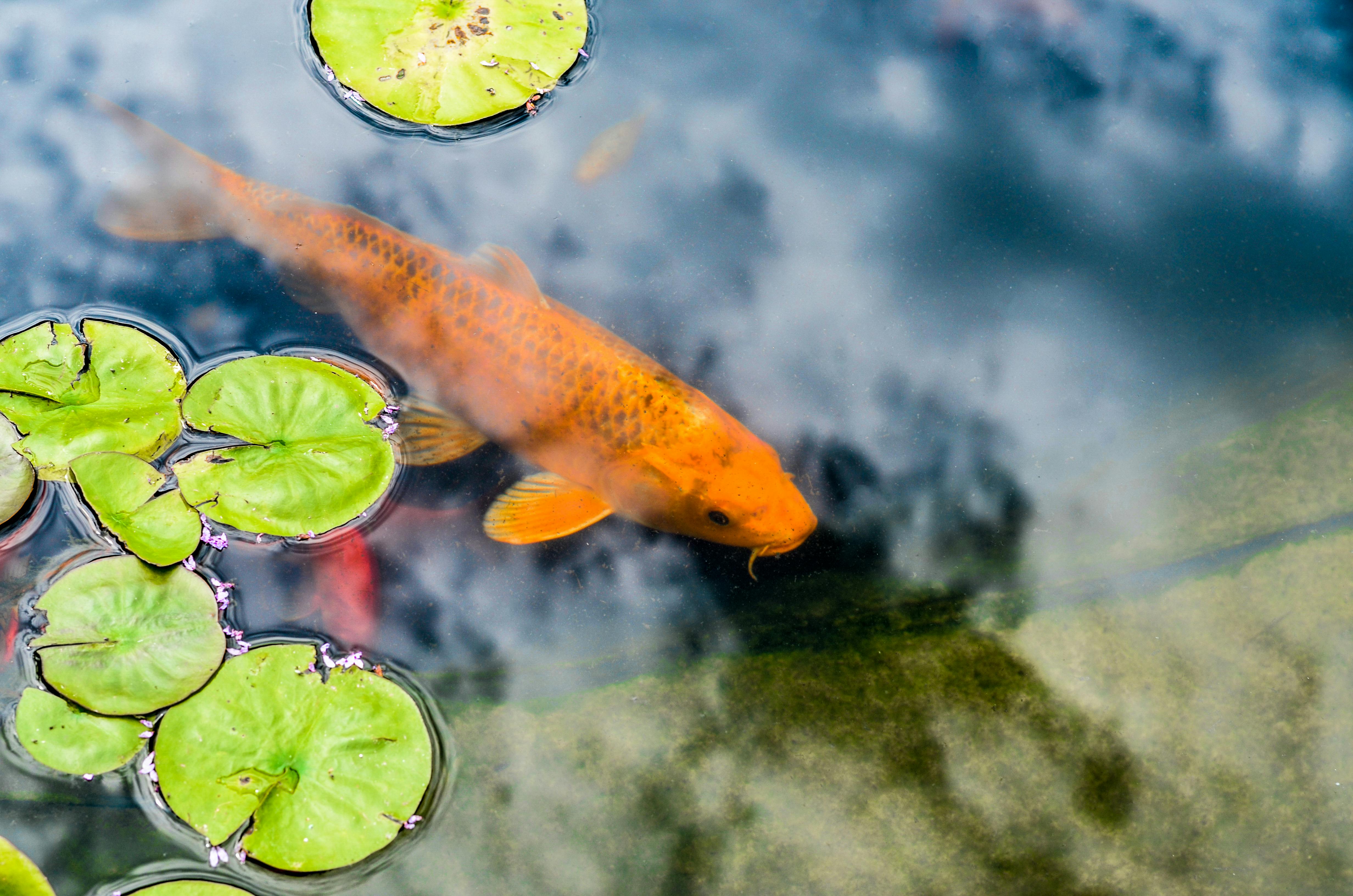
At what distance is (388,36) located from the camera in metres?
3.04

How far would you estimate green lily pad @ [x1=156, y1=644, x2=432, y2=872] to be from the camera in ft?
7.58

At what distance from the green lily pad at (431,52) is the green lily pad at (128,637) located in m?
1.80

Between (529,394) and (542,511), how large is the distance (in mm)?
400

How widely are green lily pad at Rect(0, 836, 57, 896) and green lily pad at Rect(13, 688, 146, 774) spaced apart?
8.8 inches

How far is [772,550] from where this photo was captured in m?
2.88

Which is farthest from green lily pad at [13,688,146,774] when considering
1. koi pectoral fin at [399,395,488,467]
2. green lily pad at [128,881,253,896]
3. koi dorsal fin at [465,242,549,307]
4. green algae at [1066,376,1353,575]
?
green algae at [1066,376,1353,575]

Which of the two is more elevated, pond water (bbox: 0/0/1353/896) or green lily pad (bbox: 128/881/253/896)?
pond water (bbox: 0/0/1353/896)

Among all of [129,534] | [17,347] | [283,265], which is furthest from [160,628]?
[283,265]

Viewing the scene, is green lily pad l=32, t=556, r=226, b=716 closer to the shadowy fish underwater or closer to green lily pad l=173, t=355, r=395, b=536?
green lily pad l=173, t=355, r=395, b=536

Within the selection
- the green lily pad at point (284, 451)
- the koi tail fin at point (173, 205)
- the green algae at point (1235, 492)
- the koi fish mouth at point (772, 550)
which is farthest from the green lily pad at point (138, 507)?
the green algae at point (1235, 492)

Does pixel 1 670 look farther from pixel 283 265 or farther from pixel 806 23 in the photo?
pixel 806 23

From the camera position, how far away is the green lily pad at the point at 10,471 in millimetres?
2475

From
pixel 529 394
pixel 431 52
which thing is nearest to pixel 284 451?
pixel 529 394

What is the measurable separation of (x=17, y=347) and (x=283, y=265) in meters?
0.83
